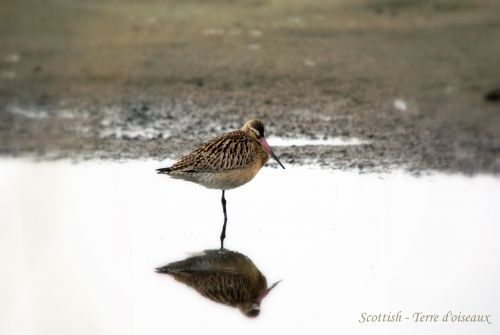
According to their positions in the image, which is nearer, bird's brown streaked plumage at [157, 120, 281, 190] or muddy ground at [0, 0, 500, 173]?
bird's brown streaked plumage at [157, 120, 281, 190]

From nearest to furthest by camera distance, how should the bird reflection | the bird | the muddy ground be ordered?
the bird reflection, the bird, the muddy ground

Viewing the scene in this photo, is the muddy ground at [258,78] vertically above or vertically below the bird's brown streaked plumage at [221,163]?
above

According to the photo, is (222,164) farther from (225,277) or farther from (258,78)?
(258,78)

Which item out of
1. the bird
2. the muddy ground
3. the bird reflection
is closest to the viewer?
the bird reflection

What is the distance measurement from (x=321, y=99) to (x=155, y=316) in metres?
6.16

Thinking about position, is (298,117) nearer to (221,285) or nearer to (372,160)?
(372,160)

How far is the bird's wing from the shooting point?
7.94 metres

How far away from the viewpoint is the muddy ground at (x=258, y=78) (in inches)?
413

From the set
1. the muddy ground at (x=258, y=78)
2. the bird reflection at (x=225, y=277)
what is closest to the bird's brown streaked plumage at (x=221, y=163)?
the bird reflection at (x=225, y=277)

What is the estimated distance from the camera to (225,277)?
6.71m

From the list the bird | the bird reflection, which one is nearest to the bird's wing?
the bird

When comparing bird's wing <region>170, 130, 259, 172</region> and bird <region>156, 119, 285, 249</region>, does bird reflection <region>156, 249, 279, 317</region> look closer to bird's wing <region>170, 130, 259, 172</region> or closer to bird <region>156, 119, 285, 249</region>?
bird <region>156, 119, 285, 249</region>

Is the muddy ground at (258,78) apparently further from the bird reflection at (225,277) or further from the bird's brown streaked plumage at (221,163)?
the bird reflection at (225,277)

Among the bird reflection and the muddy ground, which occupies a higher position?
the muddy ground
